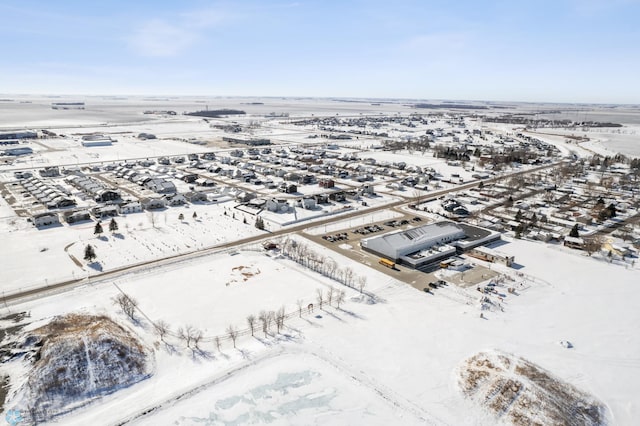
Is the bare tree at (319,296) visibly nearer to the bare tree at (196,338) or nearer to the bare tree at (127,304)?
the bare tree at (196,338)

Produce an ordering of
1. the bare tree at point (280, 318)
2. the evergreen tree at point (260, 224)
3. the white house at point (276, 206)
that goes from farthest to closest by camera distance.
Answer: the white house at point (276, 206)
the evergreen tree at point (260, 224)
the bare tree at point (280, 318)

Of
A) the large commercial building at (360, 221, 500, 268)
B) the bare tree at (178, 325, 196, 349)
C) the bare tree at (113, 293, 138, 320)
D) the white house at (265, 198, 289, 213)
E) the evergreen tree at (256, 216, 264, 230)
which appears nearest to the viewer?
the bare tree at (178, 325, 196, 349)

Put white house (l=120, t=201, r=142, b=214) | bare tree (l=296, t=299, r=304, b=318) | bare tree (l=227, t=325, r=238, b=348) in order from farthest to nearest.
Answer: white house (l=120, t=201, r=142, b=214) → bare tree (l=296, t=299, r=304, b=318) → bare tree (l=227, t=325, r=238, b=348)

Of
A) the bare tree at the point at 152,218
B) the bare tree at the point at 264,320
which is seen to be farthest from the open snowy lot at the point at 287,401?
the bare tree at the point at 152,218

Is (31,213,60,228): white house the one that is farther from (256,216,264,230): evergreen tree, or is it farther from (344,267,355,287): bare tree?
(344,267,355,287): bare tree

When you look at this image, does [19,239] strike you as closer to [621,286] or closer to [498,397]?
[498,397]

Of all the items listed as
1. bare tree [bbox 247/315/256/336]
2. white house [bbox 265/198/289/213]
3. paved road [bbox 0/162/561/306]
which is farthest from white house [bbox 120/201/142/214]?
bare tree [bbox 247/315/256/336]
